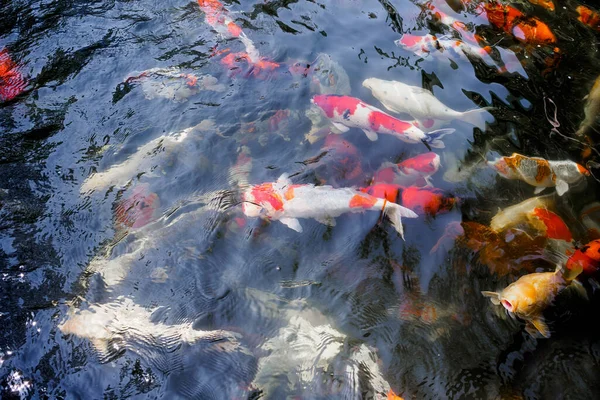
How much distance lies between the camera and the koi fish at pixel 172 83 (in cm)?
532

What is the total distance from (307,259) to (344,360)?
0.97 metres

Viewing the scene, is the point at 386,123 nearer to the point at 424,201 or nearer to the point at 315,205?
the point at 424,201

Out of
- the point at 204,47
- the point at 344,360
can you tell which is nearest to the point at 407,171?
the point at 344,360

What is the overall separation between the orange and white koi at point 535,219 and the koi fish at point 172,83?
141 inches

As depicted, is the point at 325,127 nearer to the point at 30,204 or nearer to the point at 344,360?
the point at 344,360

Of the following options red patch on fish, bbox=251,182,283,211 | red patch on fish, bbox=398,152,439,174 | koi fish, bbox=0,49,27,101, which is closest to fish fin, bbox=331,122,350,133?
red patch on fish, bbox=398,152,439,174

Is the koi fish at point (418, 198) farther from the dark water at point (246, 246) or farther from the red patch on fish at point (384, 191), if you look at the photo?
the dark water at point (246, 246)

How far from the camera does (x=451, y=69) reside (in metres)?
5.82

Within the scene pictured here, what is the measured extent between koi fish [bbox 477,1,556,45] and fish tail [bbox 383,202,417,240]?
3.74m

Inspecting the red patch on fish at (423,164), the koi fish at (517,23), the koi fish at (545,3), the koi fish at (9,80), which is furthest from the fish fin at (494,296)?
the koi fish at (9,80)

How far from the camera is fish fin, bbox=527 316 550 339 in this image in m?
3.44

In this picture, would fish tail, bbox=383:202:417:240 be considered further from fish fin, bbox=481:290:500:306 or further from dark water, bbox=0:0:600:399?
fish fin, bbox=481:290:500:306

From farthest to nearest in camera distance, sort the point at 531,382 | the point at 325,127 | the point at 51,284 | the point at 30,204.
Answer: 1. the point at 325,127
2. the point at 30,204
3. the point at 51,284
4. the point at 531,382

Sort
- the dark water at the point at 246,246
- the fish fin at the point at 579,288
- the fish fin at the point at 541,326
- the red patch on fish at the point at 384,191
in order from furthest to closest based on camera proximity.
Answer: the red patch on fish at the point at 384,191 → the fish fin at the point at 579,288 → the fish fin at the point at 541,326 → the dark water at the point at 246,246
